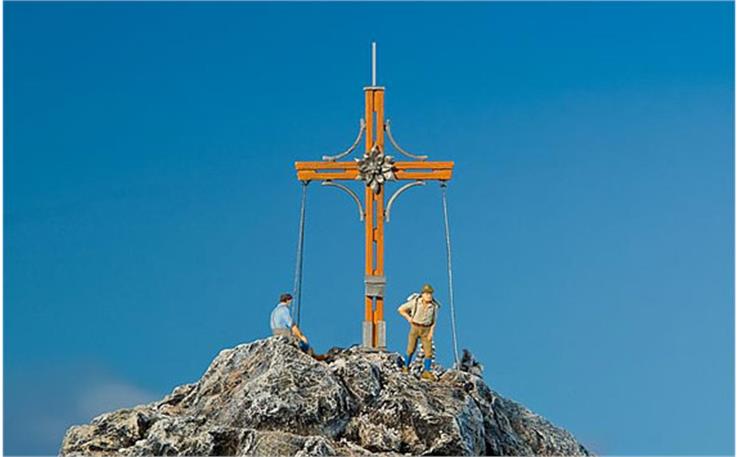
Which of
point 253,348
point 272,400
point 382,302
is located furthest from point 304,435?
point 382,302

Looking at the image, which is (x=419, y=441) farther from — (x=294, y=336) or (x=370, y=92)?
(x=370, y=92)

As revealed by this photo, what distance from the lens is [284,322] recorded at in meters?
39.4

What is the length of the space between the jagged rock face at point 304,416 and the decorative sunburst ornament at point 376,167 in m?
4.27

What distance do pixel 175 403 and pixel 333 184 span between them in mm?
5503

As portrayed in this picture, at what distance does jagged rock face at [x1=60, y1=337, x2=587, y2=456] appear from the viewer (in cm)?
3581

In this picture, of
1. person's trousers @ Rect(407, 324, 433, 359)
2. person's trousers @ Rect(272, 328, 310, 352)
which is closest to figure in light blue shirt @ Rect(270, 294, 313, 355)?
person's trousers @ Rect(272, 328, 310, 352)

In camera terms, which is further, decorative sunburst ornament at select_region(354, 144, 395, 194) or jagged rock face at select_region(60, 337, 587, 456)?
decorative sunburst ornament at select_region(354, 144, 395, 194)

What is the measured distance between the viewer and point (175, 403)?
1567 inches

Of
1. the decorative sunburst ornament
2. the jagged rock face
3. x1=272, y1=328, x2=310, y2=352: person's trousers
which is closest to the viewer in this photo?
the jagged rock face

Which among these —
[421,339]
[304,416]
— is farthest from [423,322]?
[304,416]

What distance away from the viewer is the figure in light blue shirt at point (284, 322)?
39.3 meters

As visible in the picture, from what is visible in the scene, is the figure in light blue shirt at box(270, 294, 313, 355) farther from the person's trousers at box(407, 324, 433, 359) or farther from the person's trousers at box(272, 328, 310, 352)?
the person's trousers at box(407, 324, 433, 359)

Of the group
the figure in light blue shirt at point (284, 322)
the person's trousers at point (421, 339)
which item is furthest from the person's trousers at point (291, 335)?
the person's trousers at point (421, 339)

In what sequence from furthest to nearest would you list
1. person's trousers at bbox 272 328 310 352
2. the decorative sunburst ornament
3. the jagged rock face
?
the decorative sunburst ornament, person's trousers at bbox 272 328 310 352, the jagged rock face
